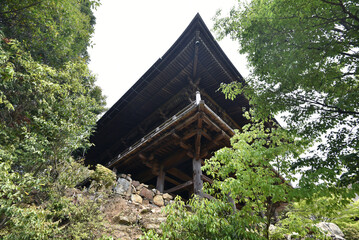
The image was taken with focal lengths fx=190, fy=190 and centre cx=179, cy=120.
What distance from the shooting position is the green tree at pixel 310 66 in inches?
119

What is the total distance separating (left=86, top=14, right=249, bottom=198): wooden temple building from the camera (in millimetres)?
7570

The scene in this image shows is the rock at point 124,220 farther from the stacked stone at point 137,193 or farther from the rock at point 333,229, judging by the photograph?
the rock at point 333,229

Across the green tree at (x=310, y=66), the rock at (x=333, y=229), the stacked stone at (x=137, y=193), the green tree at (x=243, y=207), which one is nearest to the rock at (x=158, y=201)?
the stacked stone at (x=137, y=193)

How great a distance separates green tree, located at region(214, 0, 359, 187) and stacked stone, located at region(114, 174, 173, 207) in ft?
14.9

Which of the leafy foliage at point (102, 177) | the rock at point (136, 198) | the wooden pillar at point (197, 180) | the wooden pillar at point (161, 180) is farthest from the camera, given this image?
the wooden pillar at point (161, 180)

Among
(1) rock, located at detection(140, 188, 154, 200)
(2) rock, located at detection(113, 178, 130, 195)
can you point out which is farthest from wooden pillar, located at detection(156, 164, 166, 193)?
(2) rock, located at detection(113, 178, 130, 195)

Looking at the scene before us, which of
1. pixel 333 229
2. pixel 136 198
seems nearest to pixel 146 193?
pixel 136 198

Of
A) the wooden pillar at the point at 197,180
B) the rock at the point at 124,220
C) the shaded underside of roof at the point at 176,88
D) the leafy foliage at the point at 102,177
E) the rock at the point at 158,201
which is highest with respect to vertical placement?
the shaded underside of roof at the point at 176,88

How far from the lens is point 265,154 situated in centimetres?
396

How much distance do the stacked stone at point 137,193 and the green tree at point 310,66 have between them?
4.55 metres

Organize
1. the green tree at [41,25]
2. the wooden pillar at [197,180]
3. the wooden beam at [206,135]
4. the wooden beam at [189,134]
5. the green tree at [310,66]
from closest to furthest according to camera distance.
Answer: the green tree at [310,66] < the green tree at [41,25] < the wooden pillar at [197,180] < the wooden beam at [189,134] < the wooden beam at [206,135]

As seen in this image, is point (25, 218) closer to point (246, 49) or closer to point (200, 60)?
point (246, 49)

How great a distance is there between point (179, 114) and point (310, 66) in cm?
544

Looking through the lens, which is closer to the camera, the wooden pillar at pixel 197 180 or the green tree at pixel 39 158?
the green tree at pixel 39 158
